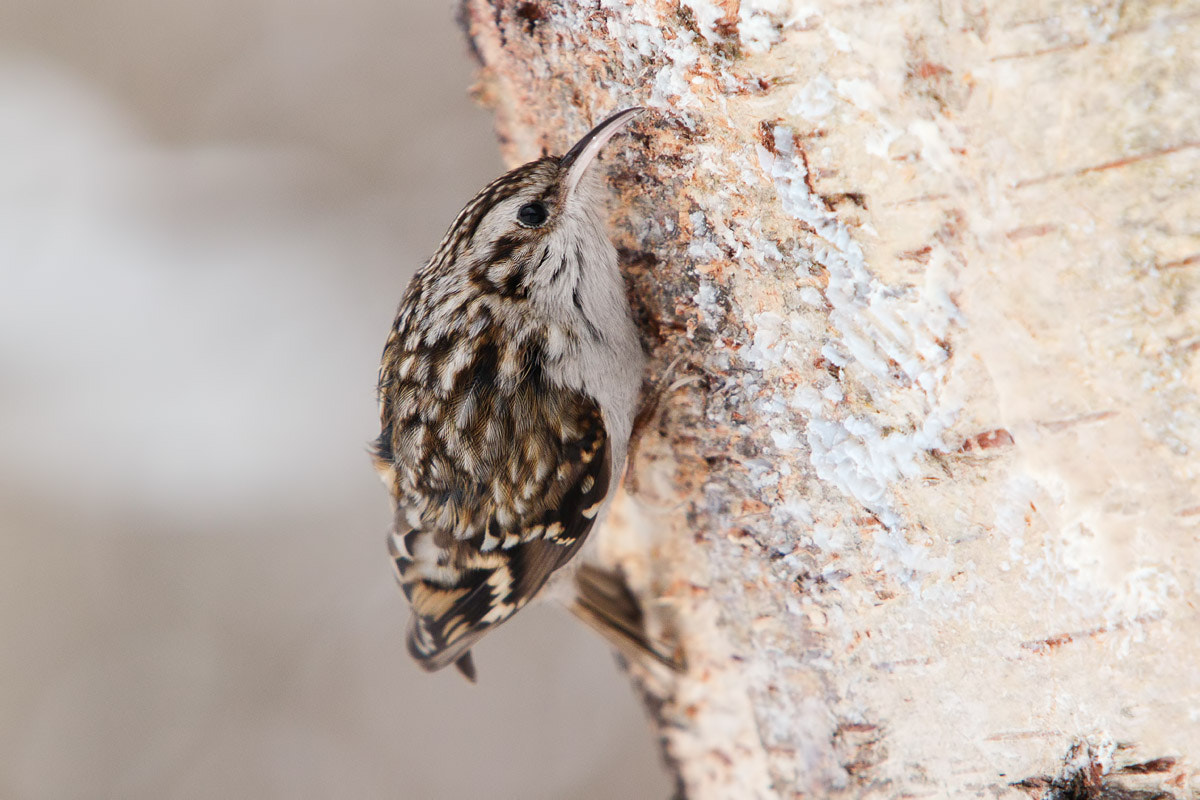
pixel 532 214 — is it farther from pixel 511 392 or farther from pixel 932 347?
pixel 932 347

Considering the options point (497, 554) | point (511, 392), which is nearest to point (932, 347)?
point (511, 392)

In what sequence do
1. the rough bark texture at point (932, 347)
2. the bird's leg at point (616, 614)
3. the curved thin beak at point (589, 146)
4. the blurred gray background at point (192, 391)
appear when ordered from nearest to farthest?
1. the rough bark texture at point (932, 347)
2. the curved thin beak at point (589, 146)
3. the bird's leg at point (616, 614)
4. the blurred gray background at point (192, 391)

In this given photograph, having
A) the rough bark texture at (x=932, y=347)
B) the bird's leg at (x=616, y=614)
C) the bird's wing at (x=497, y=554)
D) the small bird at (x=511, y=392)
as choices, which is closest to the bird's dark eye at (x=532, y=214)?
the small bird at (x=511, y=392)

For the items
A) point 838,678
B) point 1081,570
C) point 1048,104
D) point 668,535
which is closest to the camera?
point 1048,104

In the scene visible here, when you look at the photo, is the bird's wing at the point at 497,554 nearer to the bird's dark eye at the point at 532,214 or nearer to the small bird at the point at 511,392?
the small bird at the point at 511,392

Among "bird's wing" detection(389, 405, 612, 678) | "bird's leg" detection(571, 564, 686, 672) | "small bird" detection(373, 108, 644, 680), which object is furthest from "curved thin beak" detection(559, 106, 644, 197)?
"bird's leg" detection(571, 564, 686, 672)

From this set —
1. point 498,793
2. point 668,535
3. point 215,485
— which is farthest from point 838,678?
point 215,485

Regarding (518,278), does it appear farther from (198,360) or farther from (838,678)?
(198,360)
